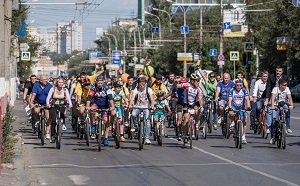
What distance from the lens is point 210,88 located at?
27.7 m

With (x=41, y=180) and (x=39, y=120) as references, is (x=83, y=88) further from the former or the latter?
(x=41, y=180)

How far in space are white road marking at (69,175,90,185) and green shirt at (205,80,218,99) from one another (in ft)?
42.2

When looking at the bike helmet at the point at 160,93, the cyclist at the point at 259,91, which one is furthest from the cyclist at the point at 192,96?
the cyclist at the point at 259,91

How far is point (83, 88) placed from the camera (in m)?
23.6

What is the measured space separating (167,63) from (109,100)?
2763 inches

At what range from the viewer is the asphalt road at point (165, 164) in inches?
572

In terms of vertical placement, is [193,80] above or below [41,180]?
above

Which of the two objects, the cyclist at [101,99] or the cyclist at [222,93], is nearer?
the cyclist at [101,99]

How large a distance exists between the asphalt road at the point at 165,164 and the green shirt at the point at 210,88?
4.05m

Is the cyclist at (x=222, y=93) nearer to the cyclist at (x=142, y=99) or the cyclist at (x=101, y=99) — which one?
the cyclist at (x=142, y=99)

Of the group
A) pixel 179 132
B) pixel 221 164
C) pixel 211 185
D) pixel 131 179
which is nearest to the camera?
Result: pixel 211 185

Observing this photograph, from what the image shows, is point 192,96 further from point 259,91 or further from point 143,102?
point 259,91

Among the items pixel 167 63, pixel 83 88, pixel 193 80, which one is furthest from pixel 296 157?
pixel 167 63

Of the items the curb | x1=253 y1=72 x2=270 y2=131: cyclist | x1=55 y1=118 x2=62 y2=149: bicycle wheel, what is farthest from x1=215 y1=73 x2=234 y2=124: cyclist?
the curb
